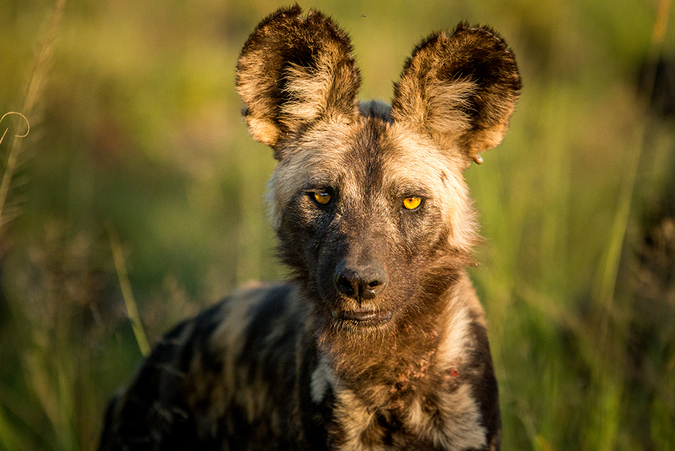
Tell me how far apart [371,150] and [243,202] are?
2122 mm

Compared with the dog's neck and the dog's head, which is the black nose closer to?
the dog's head

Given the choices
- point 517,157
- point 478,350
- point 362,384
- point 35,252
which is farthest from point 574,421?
point 35,252

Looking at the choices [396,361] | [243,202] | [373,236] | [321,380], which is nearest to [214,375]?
[321,380]

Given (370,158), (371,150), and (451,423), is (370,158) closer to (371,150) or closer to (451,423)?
(371,150)

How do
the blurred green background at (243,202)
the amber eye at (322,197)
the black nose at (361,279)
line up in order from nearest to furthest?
the black nose at (361,279) → the amber eye at (322,197) → the blurred green background at (243,202)

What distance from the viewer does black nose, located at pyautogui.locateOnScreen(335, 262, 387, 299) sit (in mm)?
2252

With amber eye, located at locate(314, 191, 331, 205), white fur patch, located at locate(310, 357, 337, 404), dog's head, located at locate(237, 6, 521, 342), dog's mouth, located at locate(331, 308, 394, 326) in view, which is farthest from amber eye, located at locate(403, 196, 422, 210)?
white fur patch, located at locate(310, 357, 337, 404)

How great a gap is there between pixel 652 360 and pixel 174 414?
8.66 ft

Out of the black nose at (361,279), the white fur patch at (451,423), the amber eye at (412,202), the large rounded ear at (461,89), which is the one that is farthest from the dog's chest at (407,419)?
the large rounded ear at (461,89)

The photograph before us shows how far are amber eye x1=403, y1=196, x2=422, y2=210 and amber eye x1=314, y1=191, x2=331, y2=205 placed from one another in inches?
12.5

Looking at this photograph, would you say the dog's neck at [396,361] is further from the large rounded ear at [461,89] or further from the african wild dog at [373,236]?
the large rounded ear at [461,89]

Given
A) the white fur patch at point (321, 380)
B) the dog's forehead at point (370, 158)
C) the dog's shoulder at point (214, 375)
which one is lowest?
the dog's shoulder at point (214, 375)

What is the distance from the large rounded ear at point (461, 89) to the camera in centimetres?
250

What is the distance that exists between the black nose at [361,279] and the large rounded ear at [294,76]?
2.59 feet
